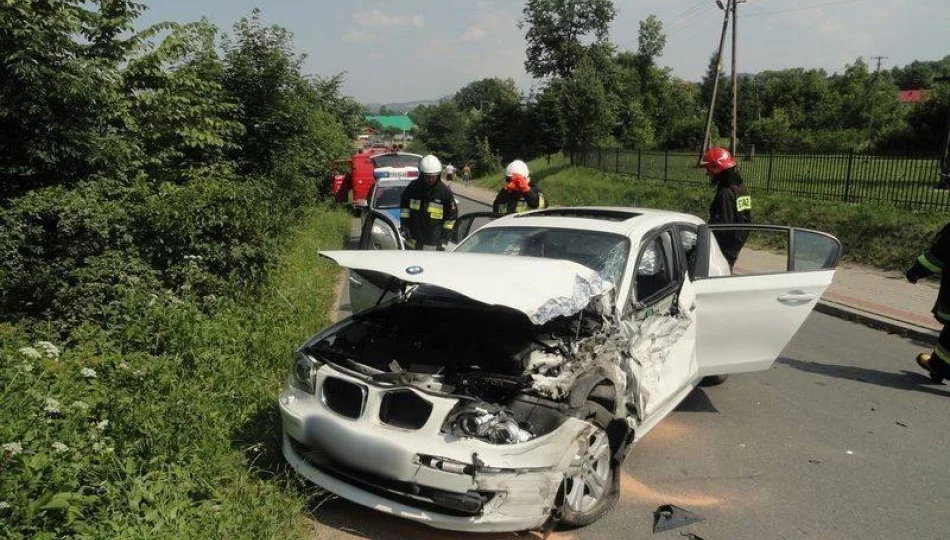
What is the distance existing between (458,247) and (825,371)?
380 centimetres

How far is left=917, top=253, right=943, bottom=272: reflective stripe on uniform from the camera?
5938 millimetres

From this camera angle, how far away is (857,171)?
14664 mm

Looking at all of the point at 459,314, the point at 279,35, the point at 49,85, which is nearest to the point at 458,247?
the point at 459,314

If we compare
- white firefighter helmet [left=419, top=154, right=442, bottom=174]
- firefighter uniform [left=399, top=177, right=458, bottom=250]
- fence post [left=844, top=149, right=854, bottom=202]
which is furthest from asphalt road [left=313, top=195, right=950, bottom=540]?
fence post [left=844, top=149, right=854, bottom=202]

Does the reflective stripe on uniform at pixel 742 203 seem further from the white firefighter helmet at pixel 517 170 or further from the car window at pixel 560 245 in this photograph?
the car window at pixel 560 245

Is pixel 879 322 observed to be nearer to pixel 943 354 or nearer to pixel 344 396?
pixel 943 354

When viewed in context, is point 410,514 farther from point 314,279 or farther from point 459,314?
point 314,279

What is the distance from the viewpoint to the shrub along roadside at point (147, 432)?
2758 mm

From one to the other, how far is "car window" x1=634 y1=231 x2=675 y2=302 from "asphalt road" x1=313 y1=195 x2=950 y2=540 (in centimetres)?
105

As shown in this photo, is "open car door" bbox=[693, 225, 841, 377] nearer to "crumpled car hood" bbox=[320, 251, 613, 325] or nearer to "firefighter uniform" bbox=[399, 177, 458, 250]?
"crumpled car hood" bbox=[320, 251, 613, 325]

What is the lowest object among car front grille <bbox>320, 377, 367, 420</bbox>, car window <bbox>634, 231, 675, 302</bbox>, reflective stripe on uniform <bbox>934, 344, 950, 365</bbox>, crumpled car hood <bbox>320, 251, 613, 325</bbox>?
reflective stripe on uniform <bbox>934, 344, 950, 365</bbox>

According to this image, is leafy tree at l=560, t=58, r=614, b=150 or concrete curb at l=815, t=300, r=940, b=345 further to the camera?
leafy tree at l=560, t=58, r=614, b=150

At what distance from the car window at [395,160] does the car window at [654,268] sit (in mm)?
14609

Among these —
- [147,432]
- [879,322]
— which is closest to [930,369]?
[879,322]
